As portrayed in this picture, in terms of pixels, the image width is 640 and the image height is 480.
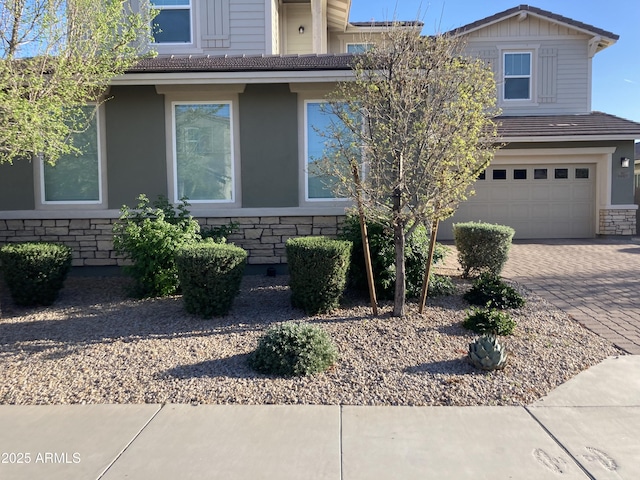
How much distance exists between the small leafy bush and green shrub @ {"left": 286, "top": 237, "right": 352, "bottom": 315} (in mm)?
1908

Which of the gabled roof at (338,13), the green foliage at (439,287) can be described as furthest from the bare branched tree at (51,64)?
the gabled roof at (338,13)

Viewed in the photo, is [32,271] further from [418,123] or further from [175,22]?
[175,22]

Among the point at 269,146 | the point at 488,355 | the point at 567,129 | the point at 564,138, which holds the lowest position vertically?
the point at 488,355

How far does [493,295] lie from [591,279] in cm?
295

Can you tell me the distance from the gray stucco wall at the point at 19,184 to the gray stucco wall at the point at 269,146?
3854 mm

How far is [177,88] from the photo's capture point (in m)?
8.89

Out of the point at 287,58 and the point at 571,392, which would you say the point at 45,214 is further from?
the point at 571,392

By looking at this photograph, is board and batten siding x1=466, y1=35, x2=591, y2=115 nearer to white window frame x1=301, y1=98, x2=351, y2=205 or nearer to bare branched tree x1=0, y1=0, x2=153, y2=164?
white window frame x1=301, y1=98, x2=351, y2=205

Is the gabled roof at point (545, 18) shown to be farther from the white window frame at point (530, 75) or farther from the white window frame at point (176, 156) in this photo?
the white window frame at point (176, 156)

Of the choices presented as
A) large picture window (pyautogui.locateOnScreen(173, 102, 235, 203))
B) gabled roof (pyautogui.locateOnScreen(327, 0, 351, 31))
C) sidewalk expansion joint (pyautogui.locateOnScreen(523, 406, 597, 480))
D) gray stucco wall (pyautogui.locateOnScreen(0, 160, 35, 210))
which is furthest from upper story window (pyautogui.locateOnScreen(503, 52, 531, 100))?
sidewalk expansion joint (pyautogui.locateOnScreen(523, 406, 597, 480))

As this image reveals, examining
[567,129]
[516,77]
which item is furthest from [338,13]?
[567,129]

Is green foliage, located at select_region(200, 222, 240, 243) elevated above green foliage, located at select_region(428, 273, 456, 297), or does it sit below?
above

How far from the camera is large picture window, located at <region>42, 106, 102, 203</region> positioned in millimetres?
9156

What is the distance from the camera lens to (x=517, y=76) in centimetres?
1564
